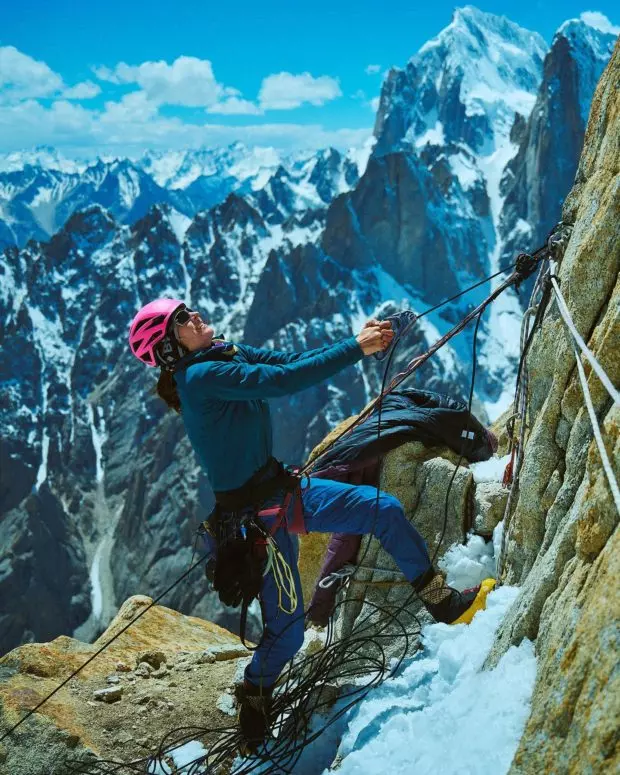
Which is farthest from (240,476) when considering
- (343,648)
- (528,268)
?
(528,268)

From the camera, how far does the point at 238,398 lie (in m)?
5.66

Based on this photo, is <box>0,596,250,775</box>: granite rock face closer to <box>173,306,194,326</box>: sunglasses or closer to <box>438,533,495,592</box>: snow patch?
<box>173,306,194,326</box>: sunglasses

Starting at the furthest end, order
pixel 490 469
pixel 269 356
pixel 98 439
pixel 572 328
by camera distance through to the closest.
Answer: pixel 98 439
pixel 490 469
pixel 269 356
pixel 572 328

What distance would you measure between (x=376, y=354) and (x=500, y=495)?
295 cm

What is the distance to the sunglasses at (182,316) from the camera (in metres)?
6.07

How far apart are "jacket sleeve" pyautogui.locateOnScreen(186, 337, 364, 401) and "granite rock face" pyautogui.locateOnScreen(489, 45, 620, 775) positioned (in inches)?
70.9

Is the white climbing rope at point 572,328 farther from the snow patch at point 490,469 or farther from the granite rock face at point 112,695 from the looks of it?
the granite rock face at point 112,695

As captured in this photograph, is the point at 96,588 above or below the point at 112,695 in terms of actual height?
below

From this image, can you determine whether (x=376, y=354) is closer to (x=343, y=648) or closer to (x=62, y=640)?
(x=343, y=648)

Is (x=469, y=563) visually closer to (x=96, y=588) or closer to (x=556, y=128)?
(x=96, y=588)

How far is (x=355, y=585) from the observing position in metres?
9.07

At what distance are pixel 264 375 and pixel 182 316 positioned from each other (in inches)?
42.4

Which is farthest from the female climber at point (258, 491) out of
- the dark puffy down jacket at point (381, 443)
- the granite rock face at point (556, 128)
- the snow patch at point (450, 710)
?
the granite rock face at point (556, 128)

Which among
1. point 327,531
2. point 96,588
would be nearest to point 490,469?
point 327,531
